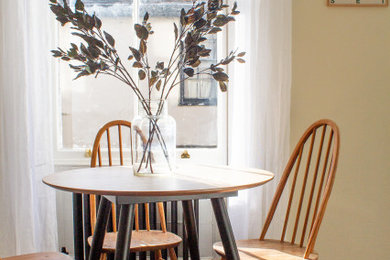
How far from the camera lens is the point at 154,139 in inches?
61.3

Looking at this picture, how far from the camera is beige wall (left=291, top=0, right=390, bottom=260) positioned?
Answer: 2498 millimetres

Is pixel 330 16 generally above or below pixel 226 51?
above

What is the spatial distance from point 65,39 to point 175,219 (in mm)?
1204

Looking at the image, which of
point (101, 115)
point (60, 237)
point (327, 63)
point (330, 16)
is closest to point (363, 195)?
point (327, 63)

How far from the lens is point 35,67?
239 cm

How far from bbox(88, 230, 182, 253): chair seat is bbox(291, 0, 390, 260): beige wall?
0.96m

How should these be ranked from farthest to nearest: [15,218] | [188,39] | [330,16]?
[330,16], [15,218], [188,39]

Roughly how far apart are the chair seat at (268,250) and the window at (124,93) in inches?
33.9

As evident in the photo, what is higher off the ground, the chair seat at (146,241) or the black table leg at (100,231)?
the black table leg at (100,231)

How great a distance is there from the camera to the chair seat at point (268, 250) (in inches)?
63.9

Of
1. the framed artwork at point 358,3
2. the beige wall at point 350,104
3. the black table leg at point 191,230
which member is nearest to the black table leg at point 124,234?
the black table leg at point 191,230

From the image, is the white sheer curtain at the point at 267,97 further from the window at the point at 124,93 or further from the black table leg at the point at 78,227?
the black table leg at the point at 78,227

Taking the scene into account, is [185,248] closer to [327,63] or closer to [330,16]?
[327,63]

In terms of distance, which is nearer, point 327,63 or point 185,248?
point 185,248
